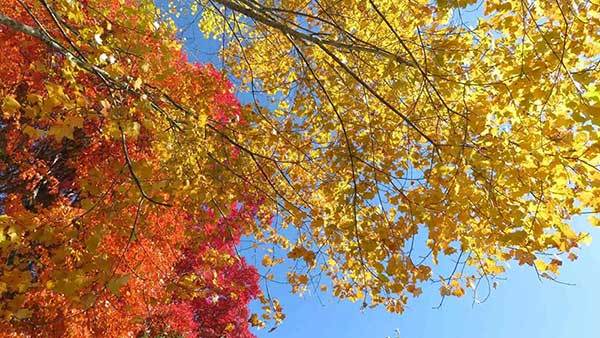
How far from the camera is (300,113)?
4852mm

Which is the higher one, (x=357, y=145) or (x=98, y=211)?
(x=357, y=145)

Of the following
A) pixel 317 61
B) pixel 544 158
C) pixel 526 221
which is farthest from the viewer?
pixel 317 61

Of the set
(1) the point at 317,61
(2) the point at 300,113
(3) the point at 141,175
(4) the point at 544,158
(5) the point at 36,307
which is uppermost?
(1) the point at 317,61

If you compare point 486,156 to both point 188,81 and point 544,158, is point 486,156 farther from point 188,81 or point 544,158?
point 188,81

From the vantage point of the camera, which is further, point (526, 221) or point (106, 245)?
point (106, 245)

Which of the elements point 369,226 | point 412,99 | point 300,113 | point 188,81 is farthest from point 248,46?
point 369,226

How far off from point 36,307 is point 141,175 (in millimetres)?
6719

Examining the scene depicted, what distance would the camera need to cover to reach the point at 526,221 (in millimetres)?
3098

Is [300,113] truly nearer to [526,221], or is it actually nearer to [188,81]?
[188,81]

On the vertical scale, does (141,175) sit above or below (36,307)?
below

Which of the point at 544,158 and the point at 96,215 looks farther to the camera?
the point at 96,215

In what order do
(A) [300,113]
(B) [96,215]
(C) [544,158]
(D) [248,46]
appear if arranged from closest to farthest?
(C) [544,158] < (B) [96,215] < (A) [300,113] < (D) [248,46]

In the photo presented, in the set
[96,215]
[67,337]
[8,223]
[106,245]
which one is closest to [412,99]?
[96,215]

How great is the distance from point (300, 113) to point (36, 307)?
6.41 meters
